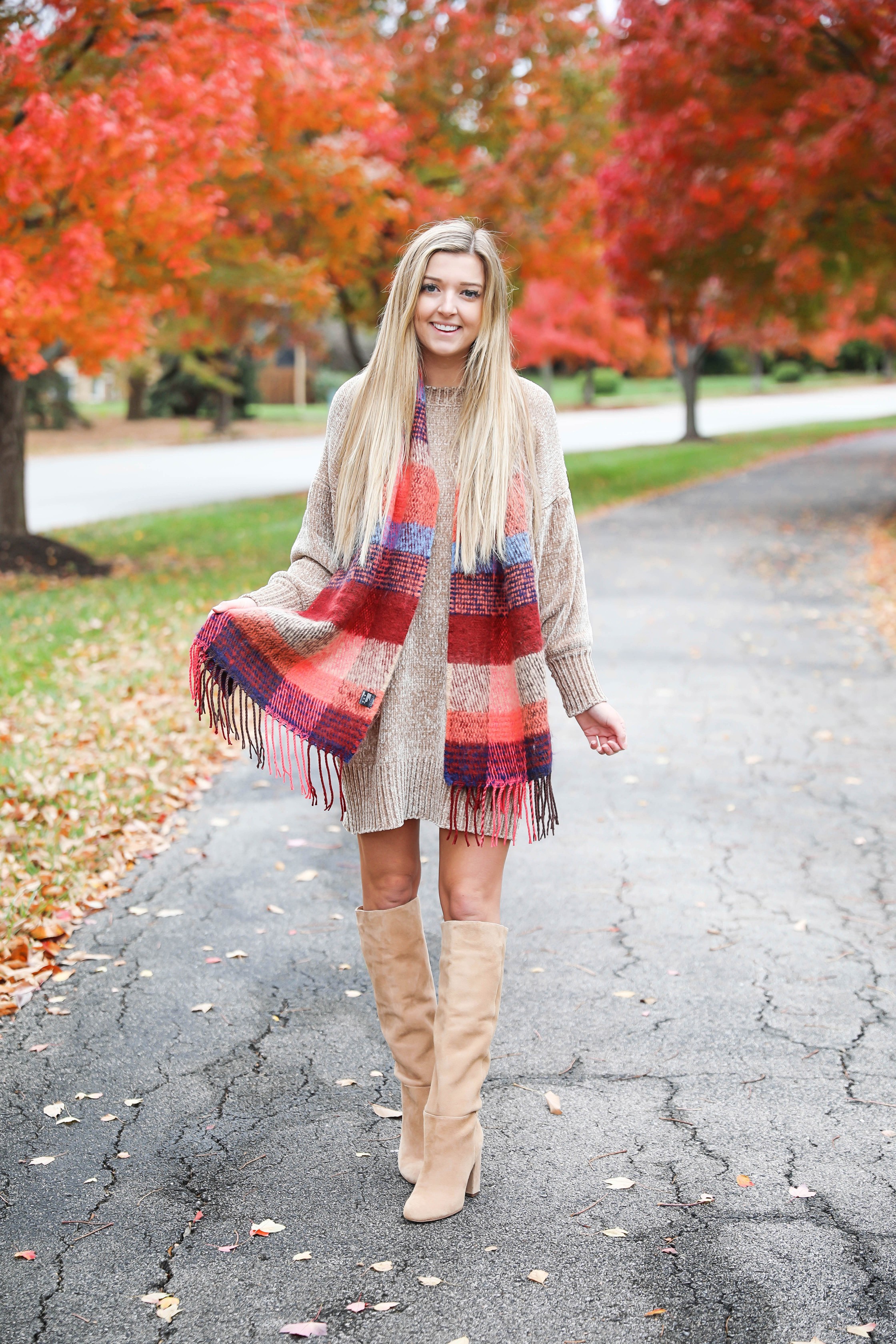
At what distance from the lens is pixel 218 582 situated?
1079cm

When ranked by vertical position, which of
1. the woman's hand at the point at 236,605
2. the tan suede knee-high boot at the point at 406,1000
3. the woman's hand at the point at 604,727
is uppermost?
the woman's hand at the point at 236,605

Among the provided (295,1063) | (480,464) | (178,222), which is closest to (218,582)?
(178,222)

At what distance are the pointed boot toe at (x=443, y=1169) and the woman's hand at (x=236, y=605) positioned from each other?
1.13m

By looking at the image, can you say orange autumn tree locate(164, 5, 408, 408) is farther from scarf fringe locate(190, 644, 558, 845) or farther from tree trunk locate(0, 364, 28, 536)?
scarf fringe locate(190, 644, 558, 845)

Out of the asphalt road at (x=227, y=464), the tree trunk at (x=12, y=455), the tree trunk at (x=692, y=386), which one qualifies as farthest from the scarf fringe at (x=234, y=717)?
the tree trunk at (x=692, y=386)

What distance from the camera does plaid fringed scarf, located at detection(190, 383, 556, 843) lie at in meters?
2.62

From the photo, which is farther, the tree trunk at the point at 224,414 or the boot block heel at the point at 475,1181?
the tree trunk at the point at 224,414

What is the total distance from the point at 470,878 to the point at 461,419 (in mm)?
964

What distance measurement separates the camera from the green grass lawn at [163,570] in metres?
8.79

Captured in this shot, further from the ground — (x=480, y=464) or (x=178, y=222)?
(x=178, y=222)

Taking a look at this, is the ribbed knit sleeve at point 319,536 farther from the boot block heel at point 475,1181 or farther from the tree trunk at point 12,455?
the tree trunk at point 12,455

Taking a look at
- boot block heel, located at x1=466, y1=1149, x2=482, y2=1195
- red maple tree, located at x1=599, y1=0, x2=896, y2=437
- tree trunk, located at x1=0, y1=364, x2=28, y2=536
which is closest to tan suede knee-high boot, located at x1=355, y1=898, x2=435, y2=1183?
boot block heel, located at x1=466, y1=1149, x2=482, y2=1195

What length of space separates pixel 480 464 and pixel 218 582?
332 inches

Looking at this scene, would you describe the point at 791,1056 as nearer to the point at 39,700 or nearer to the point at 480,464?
the point at 480,464
